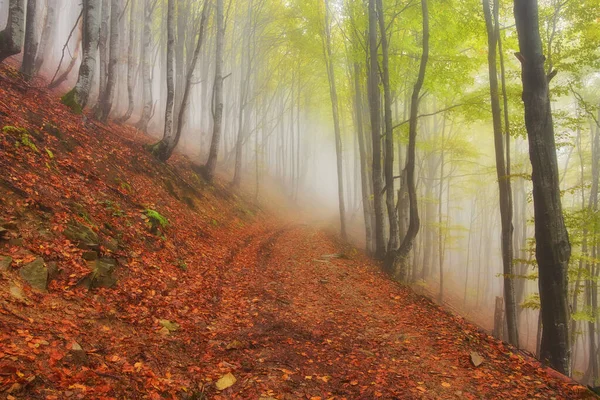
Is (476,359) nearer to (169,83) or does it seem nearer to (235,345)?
(235,345)

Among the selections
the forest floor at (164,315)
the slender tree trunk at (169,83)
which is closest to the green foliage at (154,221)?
the forest floor at (164,315)

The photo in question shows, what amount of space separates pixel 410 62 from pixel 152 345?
549 inches

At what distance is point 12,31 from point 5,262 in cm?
746

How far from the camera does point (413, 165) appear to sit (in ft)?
33.1

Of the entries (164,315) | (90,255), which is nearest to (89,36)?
(90,255)

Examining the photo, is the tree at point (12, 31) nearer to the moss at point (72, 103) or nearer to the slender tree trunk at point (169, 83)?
the moss at point (72, 103)

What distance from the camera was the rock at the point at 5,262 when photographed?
4.04m

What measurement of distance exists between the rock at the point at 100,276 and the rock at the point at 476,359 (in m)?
5.66

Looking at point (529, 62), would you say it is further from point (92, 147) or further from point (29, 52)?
point (29, 52)

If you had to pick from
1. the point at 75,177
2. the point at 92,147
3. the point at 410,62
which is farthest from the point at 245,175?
the point at 75,177

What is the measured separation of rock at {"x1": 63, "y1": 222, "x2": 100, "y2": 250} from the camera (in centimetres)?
538

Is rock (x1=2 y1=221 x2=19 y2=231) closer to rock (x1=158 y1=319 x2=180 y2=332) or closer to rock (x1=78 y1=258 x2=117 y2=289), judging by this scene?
rock (x1=78 y1=258 x2=117 y2=289)

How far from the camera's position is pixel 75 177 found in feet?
23.5

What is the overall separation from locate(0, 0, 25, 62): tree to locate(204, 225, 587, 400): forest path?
8.01 m
